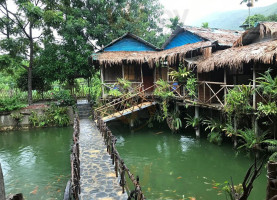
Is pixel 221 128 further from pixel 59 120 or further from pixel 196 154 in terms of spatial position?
pixel 59 120

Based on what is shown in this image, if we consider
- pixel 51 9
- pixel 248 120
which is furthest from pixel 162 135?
pixel 51 9

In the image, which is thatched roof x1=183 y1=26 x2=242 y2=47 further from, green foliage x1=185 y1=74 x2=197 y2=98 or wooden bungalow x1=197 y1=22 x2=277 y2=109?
green foliage x1=185 y1=74 x2=197 y2=98

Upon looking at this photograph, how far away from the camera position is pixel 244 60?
9.19 m

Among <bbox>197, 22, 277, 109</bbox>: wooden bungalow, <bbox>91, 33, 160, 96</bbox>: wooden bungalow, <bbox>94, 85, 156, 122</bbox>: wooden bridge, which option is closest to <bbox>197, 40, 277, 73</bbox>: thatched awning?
<bbox>197, 22, 277, 109</bbox>: wooden bungalow

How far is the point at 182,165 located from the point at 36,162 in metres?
6.17

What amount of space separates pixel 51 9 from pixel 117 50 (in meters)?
6.01

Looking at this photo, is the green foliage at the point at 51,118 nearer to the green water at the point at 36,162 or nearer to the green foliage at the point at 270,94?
the green water at the point at 36,162

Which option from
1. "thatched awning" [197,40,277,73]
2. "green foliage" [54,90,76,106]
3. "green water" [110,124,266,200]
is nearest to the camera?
"green water" [110,124,266,200]

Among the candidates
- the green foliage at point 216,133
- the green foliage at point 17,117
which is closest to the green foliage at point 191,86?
the green foliage at point 216,133

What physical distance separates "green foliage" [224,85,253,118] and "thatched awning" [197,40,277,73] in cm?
103

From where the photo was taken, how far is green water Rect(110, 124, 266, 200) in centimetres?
725

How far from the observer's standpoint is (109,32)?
20.1m

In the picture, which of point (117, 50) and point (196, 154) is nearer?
point (196, 154)

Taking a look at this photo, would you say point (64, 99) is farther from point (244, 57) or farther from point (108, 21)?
point (244, 57)
